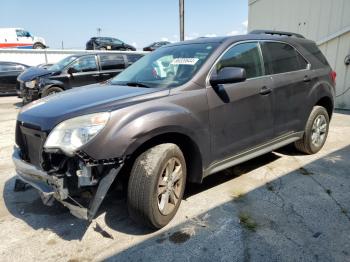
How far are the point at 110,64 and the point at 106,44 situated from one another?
16772 mm

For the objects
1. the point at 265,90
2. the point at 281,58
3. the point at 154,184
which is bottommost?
the point at 154,184

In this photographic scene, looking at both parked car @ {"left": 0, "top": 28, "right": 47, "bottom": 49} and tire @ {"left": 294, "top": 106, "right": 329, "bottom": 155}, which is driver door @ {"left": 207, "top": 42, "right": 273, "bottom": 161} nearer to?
tire @ {"left": 294, "top": 106, "right": 329, "bottom": 155}

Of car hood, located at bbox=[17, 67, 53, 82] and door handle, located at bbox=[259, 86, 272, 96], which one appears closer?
door handle, located at bbox=[259, 86, 272, 96]

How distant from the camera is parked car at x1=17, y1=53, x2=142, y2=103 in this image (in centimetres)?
932

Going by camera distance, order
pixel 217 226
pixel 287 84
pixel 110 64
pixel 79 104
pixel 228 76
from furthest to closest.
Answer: pixel 110 64
pixel 287 84
pixel 228 76
pixel 217 226
pixel 79 104

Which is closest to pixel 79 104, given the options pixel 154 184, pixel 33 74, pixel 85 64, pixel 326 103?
pixel 154 184

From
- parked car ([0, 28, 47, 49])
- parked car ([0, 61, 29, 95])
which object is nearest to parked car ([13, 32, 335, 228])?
parked car ([0, 61, 29, 95])

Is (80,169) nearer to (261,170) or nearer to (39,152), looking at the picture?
(39,152)

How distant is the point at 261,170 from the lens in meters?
4.42

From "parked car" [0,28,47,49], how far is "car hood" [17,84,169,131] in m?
26.0

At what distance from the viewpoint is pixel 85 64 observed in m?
9.89

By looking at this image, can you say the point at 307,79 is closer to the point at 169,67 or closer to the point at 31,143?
the point at 169,67

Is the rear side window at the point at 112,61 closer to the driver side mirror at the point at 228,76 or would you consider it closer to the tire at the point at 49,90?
the tire at the point at 49,90

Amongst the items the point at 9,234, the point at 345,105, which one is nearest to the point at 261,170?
the point at 9,234
